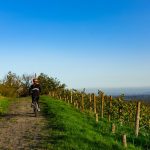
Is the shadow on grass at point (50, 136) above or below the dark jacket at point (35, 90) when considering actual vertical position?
below

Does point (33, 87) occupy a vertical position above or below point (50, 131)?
above

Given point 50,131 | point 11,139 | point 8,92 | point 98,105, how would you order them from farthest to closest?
point 8,92 < point 98,105 < point 50,131 < point 11,139

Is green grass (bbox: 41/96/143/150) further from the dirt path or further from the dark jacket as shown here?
the dark jacket

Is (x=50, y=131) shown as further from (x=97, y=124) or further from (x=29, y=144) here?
(x=97, y=124)

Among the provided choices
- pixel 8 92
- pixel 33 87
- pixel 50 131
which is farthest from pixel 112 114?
pixel 8 92

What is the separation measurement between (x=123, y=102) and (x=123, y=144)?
61.7 feet

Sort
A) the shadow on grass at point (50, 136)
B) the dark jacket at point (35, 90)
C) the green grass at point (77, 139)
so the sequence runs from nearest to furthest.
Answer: the green grass at point (77, 139) → the shadow on grass at point (50, 136) → the dark jacket at point (35, 90)

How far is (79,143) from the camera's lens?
15.9 m

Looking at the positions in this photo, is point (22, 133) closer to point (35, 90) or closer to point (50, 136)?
point (50, 136)

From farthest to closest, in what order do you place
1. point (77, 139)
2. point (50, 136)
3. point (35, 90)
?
point (35, 90) → point (50, 136) → point (77, 139)

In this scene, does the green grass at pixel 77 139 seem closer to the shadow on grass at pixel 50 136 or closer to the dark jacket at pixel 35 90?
the shadow on grass at pixel 50 136

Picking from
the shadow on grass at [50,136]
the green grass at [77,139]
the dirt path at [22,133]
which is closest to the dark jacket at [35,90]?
the dirt path at [22,133]

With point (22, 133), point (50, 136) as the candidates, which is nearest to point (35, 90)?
point (22, 133)

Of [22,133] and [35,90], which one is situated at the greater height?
[35,90]
